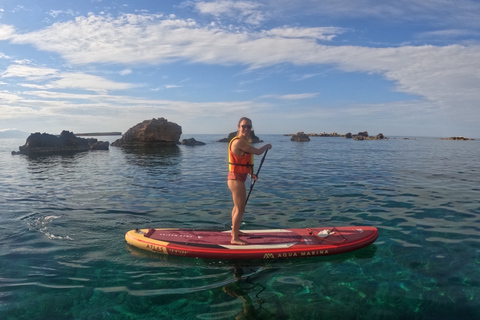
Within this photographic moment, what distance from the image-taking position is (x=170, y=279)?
6270mm

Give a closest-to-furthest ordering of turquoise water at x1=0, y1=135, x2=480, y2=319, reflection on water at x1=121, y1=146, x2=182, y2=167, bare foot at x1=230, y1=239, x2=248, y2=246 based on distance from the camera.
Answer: turquoise water at x1=0, y1=135, x2=480, y2=319 < bare foot at x1=230, y1=239, x2=248, y2=246 < reflection on water at x1=121, y1=146, x2=182, y2=167

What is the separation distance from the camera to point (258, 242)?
7.53 metres

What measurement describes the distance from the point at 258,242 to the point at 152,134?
→ 5312 cm

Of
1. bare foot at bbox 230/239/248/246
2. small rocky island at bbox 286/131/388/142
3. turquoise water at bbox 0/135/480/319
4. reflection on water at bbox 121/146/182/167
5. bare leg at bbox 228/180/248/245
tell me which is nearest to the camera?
turquoise water at bbox 0/135/480/319

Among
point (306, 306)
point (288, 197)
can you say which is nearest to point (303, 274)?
point (306, 306)

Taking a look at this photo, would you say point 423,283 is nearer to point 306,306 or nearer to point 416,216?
point 306,306

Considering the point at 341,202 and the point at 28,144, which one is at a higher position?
the point at 28,144

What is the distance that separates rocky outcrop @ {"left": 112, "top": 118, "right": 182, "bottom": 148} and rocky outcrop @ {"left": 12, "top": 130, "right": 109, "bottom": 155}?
5988 mm

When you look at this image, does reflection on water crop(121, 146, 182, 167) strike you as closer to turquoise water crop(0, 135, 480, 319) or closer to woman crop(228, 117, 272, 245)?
turquoise water crop(0, 135, 480, 319)

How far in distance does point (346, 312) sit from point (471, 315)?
6.83 ft

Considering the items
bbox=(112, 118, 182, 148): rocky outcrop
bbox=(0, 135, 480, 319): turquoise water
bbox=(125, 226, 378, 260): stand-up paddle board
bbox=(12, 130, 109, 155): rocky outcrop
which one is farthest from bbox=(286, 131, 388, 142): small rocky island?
bbox=(125, 226, 378, 260): stand-up paddle board

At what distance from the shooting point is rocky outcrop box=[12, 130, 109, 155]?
45.1 metres

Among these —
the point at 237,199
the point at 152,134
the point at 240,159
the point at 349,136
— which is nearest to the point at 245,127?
the point at 240,159

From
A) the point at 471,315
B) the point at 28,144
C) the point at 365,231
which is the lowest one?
the point at 471,315
